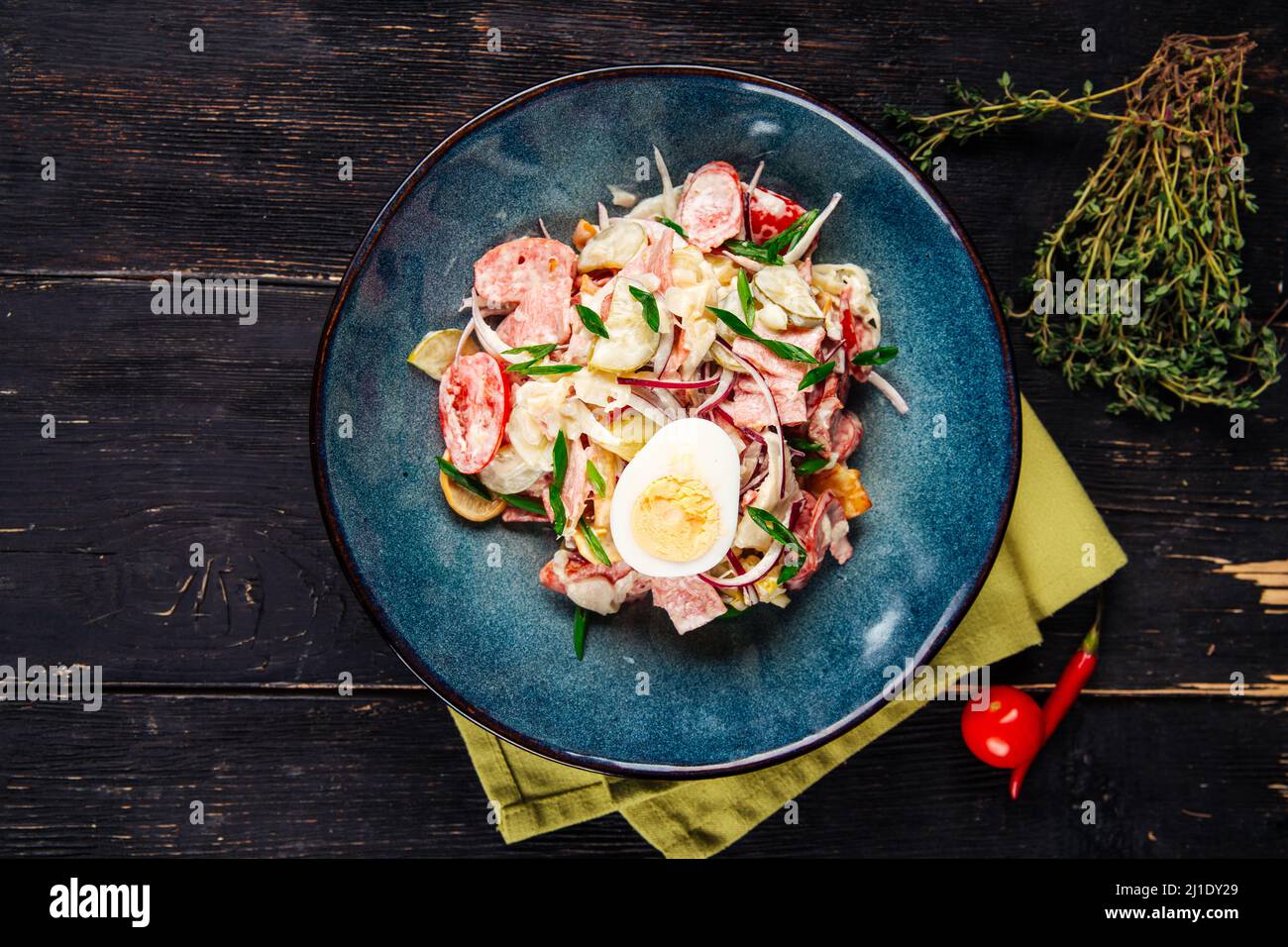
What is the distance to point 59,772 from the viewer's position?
8.27 feet

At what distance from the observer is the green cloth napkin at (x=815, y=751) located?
7.98 feet

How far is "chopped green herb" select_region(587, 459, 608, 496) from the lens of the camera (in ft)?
6.54

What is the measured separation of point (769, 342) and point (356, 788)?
5.67 ft

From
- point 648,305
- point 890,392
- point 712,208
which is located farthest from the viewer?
point 890,392

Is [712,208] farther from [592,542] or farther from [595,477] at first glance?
[592,542]

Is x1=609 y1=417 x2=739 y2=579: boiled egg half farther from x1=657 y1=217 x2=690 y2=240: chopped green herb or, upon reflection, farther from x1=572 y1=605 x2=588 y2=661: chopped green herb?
x1=657 y1=217 x2=690 y2=240: chopped green herb

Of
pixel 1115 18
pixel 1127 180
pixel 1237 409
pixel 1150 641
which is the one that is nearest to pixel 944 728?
pixel 1150 641

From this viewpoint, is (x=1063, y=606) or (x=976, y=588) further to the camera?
(x=1063, y=606)

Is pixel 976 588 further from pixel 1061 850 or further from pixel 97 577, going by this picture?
pixel 97 577

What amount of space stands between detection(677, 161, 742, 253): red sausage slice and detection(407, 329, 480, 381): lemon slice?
619 mm

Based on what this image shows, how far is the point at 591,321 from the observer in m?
1.91

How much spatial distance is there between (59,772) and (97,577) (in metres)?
0.57

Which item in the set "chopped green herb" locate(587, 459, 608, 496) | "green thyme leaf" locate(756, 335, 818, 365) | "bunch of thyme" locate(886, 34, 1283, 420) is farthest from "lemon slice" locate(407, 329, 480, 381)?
"bunch of thyme" locate(886, 34, 1283, 420)

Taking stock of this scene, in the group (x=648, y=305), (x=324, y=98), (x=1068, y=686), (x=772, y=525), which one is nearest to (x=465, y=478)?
(x=648, y=305)
